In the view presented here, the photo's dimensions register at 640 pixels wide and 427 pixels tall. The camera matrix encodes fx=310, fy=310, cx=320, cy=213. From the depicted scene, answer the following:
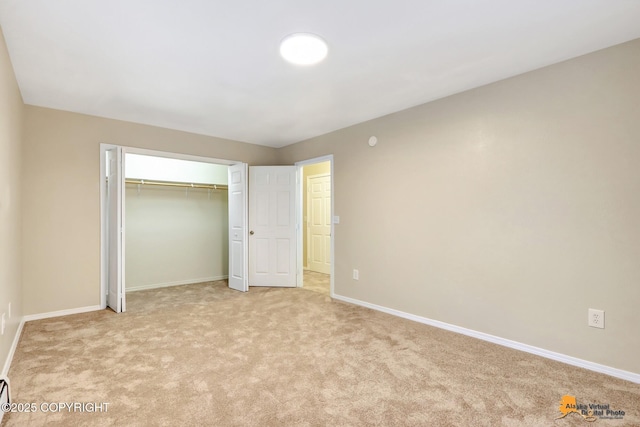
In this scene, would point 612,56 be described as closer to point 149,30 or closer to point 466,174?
point 466,174

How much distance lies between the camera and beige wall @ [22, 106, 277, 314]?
343 cm

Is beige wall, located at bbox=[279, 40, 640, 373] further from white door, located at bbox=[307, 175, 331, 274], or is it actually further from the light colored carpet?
white door, located at bbox=[307, 175, 331, 274]

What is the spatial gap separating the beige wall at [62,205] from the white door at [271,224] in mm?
1897

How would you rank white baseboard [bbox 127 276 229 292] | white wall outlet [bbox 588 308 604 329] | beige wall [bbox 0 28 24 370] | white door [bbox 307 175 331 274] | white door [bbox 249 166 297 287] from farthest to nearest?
white door [bbox 307 175 331 274] < white door [bbox 249 166 297 287] < white baseboard [bbox 127 276 229 292] < white wall outlet [bbox 588 308 604 329] < beige wall [bbox 0 28 24 370]

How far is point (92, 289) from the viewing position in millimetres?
3779

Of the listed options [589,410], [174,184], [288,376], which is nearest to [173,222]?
[174,184]

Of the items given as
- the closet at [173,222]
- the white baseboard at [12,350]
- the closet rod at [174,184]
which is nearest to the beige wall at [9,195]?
the white baseboard at [12,350]

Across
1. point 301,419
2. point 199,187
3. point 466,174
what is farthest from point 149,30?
point 199,187

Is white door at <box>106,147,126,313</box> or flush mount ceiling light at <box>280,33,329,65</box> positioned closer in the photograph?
flush mount ceiling light at <box>280,33,329,65</box>

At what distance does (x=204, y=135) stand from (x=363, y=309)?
339 cm

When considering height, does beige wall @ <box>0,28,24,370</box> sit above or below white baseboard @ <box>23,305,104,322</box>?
above

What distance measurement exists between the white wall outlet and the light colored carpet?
352 millimetres

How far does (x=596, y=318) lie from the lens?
2.31m

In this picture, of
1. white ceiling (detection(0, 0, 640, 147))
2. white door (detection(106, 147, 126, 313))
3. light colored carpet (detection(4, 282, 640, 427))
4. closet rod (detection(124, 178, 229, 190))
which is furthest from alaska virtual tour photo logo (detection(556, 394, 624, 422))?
closet rod (detection(124, 178, 229, 190))
